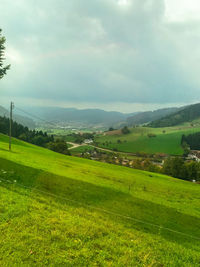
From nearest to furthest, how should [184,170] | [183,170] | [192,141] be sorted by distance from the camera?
[184,170] → [183,170] → [192,141]

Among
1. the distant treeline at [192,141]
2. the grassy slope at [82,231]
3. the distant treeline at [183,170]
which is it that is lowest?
the distant treeline at [183,170]

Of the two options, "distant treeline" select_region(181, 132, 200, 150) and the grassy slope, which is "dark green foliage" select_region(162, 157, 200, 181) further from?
"distant treeline" select_region(181, 132, 200, 150)

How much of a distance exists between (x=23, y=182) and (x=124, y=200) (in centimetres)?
947

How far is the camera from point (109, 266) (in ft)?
19.8

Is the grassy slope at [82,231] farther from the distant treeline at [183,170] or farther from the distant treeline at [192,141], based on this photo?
the distant treeline at [192,141]

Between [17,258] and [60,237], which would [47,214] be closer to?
[60,237]

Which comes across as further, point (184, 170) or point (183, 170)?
point (183, 170)

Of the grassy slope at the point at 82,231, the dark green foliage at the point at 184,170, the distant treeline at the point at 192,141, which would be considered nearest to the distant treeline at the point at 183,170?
the dark green foliage at the point at 184,170

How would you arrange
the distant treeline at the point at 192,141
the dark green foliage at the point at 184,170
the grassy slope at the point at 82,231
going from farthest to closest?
the distant treeline at the point at 192,141
the dark green foliage at the point at 184,170
the grassy slope at the point at 82,231

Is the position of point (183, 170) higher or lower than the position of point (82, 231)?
lower

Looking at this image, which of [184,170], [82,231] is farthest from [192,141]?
[82,231]

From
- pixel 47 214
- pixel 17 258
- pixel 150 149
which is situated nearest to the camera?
pixel 17 258

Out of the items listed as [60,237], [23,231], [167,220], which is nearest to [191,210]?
[167,220]

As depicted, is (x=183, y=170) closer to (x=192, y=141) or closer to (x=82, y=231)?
(x=82, y=231)
